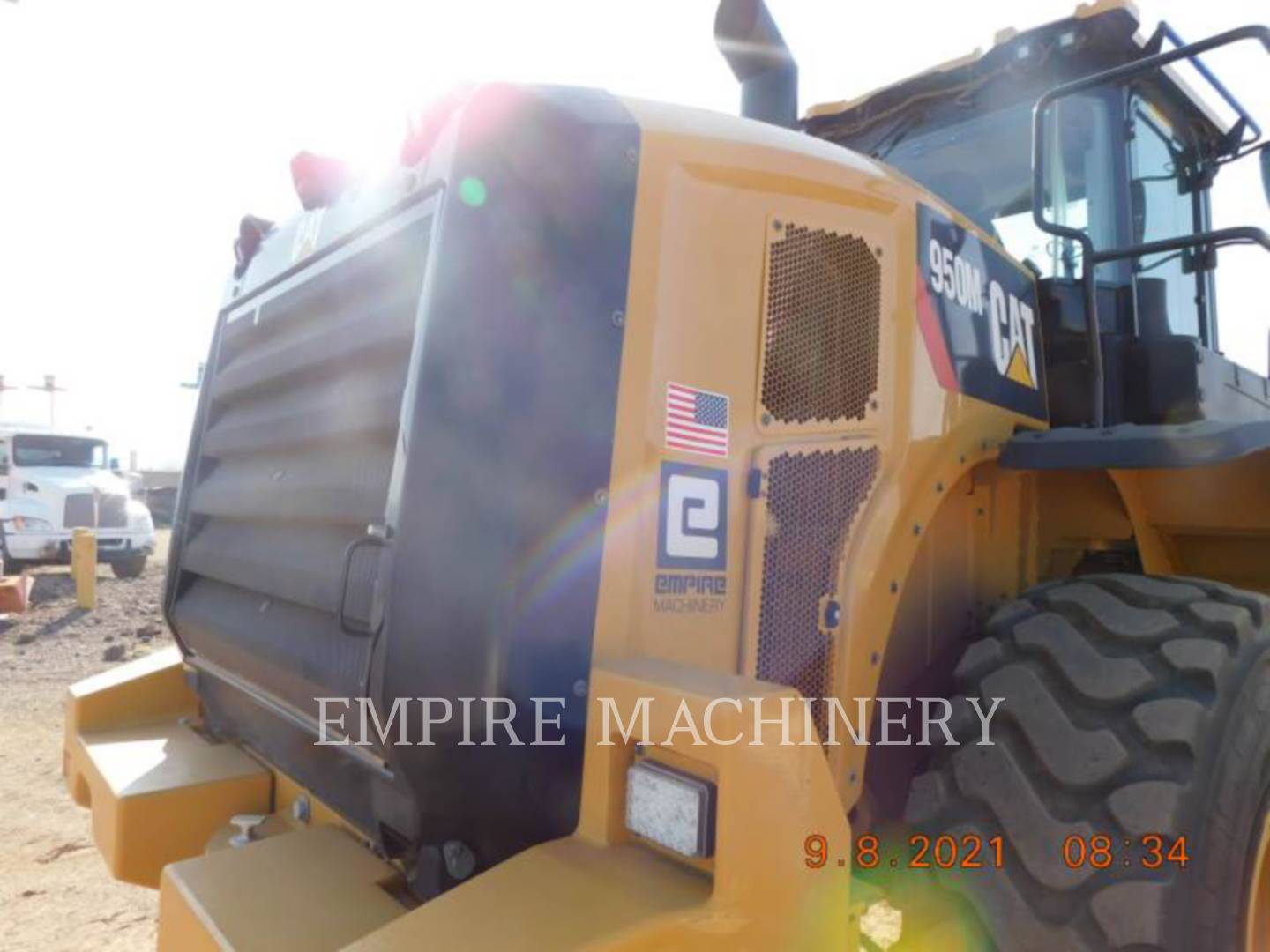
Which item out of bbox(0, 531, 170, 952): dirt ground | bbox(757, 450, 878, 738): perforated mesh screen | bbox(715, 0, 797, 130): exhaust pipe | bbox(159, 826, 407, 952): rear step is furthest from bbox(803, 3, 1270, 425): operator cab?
bbox(0, 531, 170, 952): dirt ground

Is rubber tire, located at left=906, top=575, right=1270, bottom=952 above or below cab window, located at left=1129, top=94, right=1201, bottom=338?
below

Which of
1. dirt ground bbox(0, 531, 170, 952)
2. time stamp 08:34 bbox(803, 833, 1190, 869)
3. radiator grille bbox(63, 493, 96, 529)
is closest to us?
time stamp 08:34 bbox(803, 833, 1190, 869)

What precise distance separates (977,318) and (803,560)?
86 cm

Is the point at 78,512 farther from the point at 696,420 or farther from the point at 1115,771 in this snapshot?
the point at 1115,771

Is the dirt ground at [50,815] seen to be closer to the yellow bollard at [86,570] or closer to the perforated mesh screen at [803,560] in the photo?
the yellow bollard at [86,570]

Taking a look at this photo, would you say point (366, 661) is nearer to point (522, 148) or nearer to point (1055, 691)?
point (522, 148)

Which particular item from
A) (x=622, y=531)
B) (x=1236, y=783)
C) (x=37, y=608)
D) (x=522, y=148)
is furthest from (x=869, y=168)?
(x=37, y=608)

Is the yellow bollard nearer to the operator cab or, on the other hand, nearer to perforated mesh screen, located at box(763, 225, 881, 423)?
the operator cab

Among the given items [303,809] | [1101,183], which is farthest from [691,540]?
[1101,183]

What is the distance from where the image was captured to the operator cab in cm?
284

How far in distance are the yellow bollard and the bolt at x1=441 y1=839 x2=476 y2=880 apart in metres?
10.3

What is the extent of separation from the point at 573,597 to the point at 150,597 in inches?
444

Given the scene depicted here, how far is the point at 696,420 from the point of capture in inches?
69.7

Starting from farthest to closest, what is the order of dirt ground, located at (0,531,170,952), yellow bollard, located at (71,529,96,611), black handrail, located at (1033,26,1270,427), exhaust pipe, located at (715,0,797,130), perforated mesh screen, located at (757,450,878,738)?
yellow bollard, located at (71,529,96,611) < dirt ground, located at (0,531,170,952) < exhaust pipe, located at (715,0,797,130) < black handrail, located at (1033,26,1270,427) < perforated mesh screen, located at (757,450,878,738)
